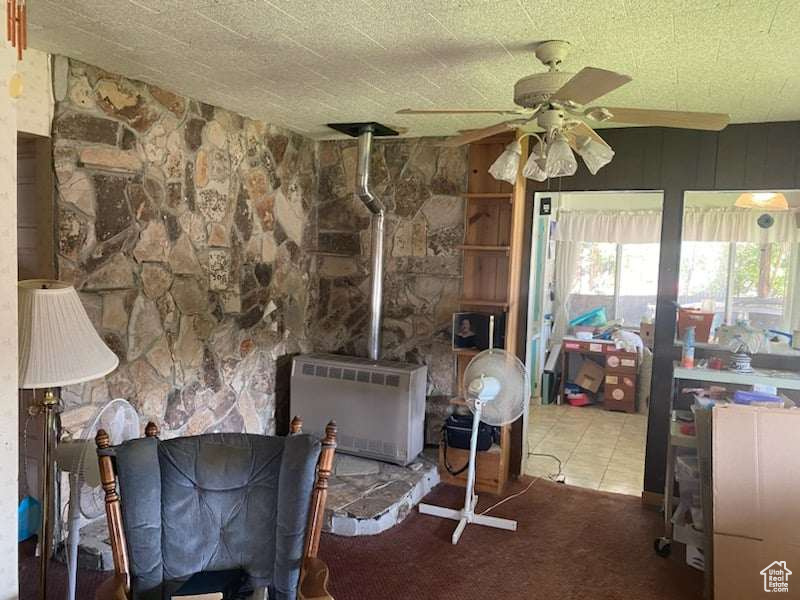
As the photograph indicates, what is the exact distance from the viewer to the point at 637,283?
6438 mm

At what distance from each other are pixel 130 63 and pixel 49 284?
A: 1.19m

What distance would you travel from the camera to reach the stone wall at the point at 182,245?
2693 millimetres

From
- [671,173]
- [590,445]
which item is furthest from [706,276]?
[671,173]

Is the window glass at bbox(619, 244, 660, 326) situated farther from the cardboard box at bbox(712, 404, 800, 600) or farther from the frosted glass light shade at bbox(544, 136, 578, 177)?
the frosted glass light shade at bbox(544, 136, 578, 177)

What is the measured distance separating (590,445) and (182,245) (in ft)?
11.2

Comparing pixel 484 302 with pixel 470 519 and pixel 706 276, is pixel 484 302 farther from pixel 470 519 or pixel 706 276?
pixel 706 276

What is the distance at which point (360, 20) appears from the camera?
2000mm

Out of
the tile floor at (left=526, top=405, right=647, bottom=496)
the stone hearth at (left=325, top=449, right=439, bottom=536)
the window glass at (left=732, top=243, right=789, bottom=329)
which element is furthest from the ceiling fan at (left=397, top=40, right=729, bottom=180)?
the window glass at (left=732, top=243, right=789, bottom=329)

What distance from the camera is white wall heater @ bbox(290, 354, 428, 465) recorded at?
370 cm

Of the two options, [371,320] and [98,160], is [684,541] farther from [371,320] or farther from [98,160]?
[98,160]

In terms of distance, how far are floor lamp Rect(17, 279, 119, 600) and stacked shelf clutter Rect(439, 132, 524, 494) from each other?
7.65 feet

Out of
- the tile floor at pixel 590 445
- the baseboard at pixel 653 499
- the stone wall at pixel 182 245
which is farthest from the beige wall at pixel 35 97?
the baseboard at pixel 653 499

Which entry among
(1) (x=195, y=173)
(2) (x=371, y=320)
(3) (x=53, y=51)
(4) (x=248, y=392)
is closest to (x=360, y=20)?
(3) (x=53, y=51)

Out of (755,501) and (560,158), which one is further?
(755,501)
